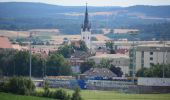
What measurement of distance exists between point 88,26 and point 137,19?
83.5ft

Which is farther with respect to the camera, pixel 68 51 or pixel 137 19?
pixel 137 19

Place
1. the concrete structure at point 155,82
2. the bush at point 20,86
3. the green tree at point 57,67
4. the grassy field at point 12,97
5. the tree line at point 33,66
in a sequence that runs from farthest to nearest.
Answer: the green tree at point 57,67 → the tree line at point 33,66 → the concrete structure at point 155,82 → the bush at point 20,86 → the grassy field at point 12,97

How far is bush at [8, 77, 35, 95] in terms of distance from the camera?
11463 millimetres

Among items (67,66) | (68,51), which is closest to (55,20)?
(68,51)

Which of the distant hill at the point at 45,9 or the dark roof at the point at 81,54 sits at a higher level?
the distant hill at the point at 45,9

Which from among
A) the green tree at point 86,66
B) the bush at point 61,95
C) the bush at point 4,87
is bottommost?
the green tree at point 86,66

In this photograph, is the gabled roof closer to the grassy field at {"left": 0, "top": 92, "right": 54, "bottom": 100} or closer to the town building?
the town building

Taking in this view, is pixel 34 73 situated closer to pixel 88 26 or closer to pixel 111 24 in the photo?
pixel 88 26

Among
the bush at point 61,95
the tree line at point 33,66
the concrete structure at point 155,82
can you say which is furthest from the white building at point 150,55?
the bush at point 61,95

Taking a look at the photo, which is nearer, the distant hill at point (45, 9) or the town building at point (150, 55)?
the town building at point (150, 55)

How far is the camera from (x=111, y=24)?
239 feet

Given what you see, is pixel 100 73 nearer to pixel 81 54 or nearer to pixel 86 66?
pixel 86 66

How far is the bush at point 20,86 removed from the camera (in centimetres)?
1146

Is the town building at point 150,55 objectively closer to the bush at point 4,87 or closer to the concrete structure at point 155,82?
the concrete structure at point 155,82
